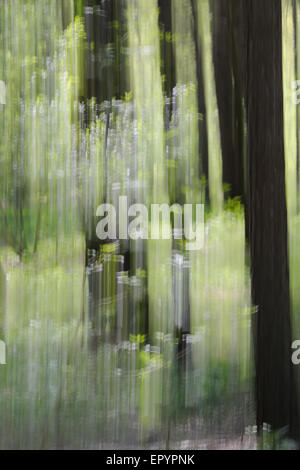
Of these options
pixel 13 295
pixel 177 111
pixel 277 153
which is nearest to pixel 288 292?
pixel 277 153

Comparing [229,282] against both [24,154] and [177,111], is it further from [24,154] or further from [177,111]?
[24,154]

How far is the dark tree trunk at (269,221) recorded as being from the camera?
79 centimetres

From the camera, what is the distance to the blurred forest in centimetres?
78

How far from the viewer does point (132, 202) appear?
785mm

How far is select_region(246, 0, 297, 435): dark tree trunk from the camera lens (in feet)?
2.61

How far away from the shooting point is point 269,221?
0.80m

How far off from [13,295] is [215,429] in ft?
1.83

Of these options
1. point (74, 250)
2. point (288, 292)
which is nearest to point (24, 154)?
point (74, 250)

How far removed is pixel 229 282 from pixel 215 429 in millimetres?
340

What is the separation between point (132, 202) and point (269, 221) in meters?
0.32

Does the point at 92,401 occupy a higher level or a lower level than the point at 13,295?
lower
